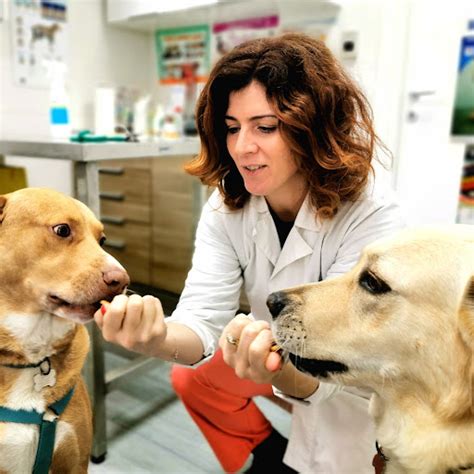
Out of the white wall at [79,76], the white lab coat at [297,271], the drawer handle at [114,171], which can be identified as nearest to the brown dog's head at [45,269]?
the white lab coat at [297,271]

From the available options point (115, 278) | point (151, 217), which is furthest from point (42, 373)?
point (151, 217)

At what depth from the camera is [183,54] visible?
2.86m

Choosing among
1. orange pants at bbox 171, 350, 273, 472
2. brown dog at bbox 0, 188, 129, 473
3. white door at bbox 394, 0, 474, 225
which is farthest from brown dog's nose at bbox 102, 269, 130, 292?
white door at bbox 394, 0, 474, 225

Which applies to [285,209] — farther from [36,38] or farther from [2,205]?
[36,38]

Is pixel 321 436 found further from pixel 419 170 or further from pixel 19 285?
pixel 419 170

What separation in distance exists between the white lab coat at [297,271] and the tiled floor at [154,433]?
393 millimetres

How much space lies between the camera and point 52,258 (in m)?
0.89

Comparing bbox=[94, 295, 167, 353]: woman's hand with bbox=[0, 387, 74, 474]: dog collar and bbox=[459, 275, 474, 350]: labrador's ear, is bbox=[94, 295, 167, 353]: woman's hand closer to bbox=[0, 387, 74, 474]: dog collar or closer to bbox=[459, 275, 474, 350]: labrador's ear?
bbox=[0, 387, 74, 474]: dog collar

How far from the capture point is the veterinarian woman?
1.01 metres

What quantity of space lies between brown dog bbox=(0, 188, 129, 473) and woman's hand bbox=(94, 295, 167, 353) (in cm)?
9

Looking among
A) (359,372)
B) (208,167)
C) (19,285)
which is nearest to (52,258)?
(19,285)

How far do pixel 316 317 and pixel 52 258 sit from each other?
509mm

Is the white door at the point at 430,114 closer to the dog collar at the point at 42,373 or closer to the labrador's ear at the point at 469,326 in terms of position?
the labrador's ear at the point at 469,326

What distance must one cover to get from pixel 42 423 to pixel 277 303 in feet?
1.66
